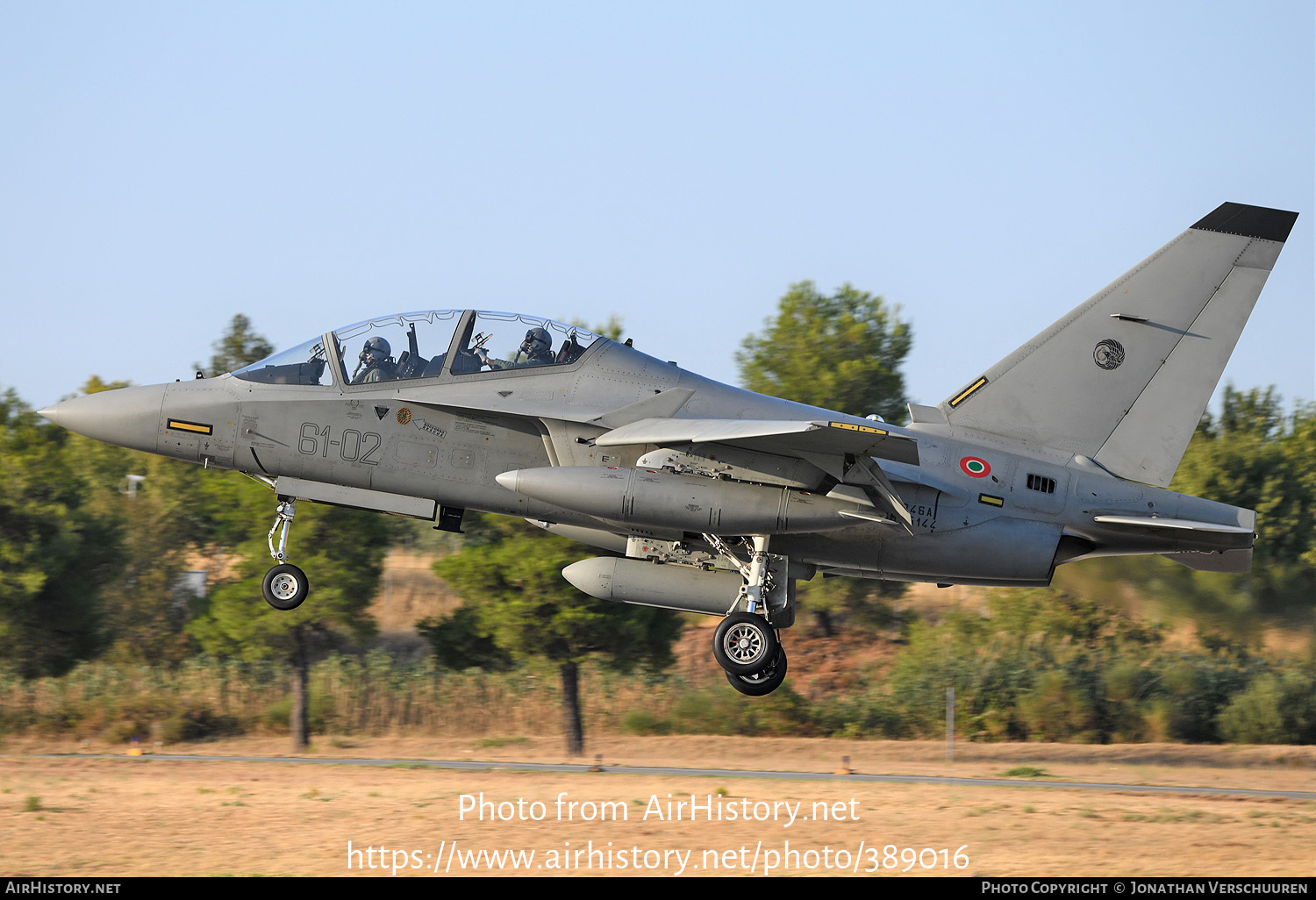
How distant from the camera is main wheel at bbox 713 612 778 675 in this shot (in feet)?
45.5

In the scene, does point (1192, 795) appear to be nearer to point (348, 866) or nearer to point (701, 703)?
point (348, 866)

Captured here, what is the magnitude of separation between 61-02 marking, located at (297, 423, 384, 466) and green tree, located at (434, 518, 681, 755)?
1510cm

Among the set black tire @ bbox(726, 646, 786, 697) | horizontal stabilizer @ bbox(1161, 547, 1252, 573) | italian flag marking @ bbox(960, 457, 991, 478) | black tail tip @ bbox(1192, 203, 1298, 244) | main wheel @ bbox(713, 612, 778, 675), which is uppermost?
black tail tip @ bbox(1192, 203, 1298, 244)

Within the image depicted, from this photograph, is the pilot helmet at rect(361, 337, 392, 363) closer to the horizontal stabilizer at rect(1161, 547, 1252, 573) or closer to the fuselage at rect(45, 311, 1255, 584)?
the fuselage at rect(45, 311, 1255, 584)

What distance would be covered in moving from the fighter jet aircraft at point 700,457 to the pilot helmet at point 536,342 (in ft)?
0.07

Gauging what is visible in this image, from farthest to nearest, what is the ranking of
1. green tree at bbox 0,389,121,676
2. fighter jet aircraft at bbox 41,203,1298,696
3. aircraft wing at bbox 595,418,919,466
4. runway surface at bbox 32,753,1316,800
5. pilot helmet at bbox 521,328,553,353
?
green tree at bbox 0,389,121,676 → runway surface at bbox 32,753,1316,800 → pilot helmet at bbox 521,328,553,353 → fighter jet aircraft at bbox 41,203,1298,696 → aircraft wing at bbox 595,418,919,466

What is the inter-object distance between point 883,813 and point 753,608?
135 inches

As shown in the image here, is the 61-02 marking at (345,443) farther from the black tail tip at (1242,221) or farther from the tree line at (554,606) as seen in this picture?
the tree line at (554,606)

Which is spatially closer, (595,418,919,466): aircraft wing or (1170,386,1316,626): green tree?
(595,418,919,466): aircraft wing

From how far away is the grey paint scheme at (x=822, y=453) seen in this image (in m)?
13.5

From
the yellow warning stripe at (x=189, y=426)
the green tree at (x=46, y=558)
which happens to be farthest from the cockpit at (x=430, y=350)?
the green tree at (x=46, y=558)

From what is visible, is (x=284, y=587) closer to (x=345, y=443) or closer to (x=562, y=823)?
(x=345, y=443)

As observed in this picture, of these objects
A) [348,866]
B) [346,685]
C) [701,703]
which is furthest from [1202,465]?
[348,866]

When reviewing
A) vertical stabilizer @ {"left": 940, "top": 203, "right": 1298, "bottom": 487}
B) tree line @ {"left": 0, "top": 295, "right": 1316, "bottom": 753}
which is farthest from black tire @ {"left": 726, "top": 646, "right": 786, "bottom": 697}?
tree line @ {"left": 0, "top": 295, "right": 1316, "bottom": 753}
